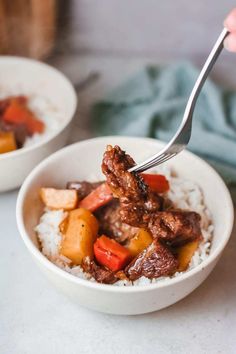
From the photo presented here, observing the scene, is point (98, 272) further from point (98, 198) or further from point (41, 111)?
point (41, 111)

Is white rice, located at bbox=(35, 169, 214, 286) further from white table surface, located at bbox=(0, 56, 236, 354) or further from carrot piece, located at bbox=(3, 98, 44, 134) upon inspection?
carrot piece, located at bbox=(3, 98, 44, 134)

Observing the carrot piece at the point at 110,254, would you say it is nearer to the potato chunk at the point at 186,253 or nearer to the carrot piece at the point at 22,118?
the potato chunk at the point at 186,253

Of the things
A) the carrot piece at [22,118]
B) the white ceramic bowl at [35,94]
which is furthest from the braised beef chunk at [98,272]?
the carrot piece at [22,118]

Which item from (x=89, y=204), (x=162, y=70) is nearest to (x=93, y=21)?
(x=162, y=70)

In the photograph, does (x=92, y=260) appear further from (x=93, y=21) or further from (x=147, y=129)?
(x=93, y=21)

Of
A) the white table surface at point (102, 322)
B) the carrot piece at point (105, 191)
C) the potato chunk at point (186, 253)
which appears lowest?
the white table surface at point (102, 322)
